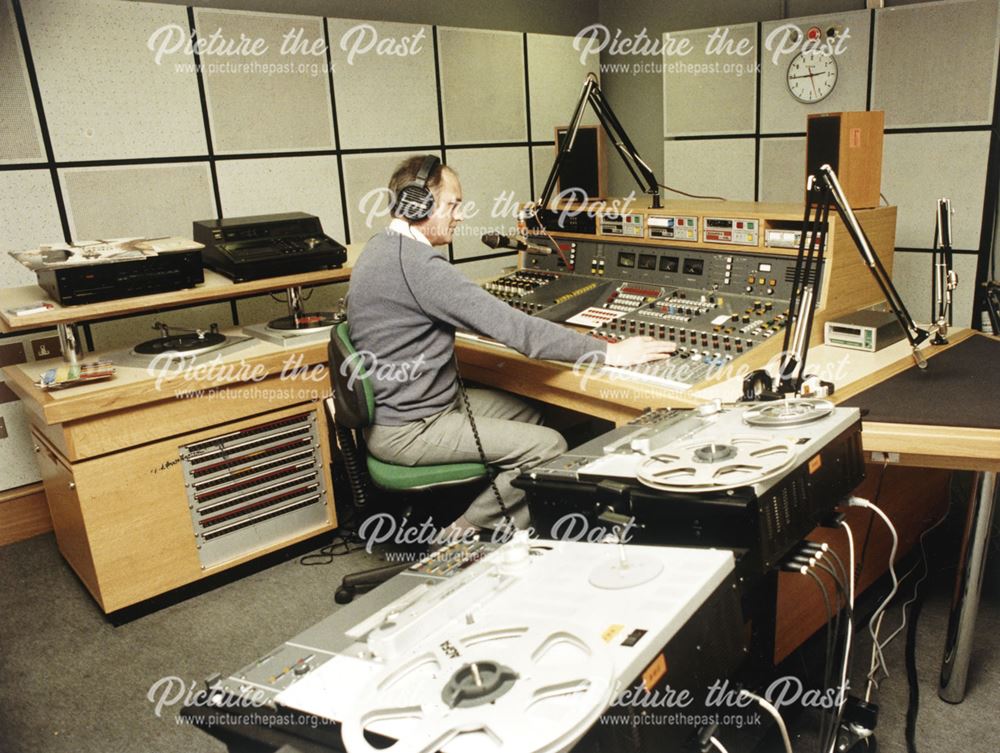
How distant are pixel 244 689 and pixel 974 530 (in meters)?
1.62

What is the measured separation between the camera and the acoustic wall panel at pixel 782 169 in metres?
3.74

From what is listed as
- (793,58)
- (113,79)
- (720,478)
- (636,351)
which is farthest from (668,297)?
(113,79)

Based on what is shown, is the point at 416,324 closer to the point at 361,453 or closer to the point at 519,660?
the point at 361,453

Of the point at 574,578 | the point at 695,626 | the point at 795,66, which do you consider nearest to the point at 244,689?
the point at 574,578

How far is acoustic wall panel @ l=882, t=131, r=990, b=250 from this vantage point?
3.25 meters

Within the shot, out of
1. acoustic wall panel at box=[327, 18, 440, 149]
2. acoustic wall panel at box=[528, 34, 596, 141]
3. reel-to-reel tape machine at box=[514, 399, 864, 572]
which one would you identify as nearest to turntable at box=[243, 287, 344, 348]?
acoustic wall panel at box=[327, 18, 440, 149]

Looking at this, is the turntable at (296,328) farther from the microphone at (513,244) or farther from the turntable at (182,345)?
the microphone at (513,244)

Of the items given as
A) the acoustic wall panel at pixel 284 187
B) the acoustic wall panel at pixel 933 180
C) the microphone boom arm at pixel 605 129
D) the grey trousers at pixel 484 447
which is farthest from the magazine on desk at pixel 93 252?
the acoustic wall panel at pixel 933 180

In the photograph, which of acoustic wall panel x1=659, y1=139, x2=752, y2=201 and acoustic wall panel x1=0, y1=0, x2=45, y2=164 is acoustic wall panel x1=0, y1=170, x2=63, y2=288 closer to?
acoustic wall panel x1=0, y1=0, x2=45, y2=164

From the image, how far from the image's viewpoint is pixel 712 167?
4.04m

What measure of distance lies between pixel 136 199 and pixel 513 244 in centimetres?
141

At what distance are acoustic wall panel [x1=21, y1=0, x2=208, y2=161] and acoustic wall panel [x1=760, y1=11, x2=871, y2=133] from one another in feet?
8.36

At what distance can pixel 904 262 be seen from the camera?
3.53m

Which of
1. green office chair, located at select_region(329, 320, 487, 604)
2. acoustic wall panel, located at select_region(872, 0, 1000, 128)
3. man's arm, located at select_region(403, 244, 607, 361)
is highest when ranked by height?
acoustic wall panel, located at select_region(872, 0, 1000, 128)
